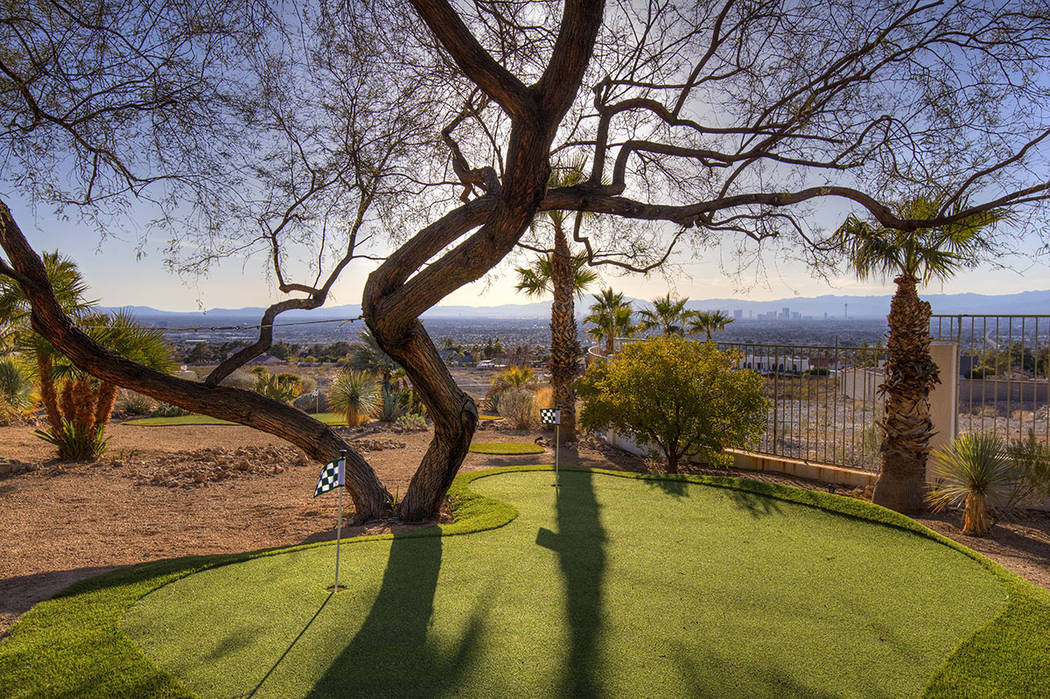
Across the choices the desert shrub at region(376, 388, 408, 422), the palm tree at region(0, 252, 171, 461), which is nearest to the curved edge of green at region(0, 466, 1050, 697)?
the palm tree at region(0, 252, 171, 461)

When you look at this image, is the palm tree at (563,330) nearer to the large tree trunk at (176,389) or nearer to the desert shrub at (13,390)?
the large tree trunk at (176,389)

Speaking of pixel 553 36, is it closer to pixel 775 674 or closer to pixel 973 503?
pixel 775 674

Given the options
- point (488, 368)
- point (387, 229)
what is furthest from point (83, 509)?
point (488, 368)

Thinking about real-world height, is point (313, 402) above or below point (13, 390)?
below

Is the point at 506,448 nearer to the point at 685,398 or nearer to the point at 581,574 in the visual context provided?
the point at 685,398

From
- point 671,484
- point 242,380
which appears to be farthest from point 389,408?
point 671,484

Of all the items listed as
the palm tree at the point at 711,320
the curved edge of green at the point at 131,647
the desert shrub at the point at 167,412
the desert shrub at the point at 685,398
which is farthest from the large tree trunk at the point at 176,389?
the palm tree at the point at 711,320

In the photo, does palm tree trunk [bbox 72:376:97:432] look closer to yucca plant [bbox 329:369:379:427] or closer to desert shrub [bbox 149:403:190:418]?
yucca plant [bbox 329:369:379:427]
